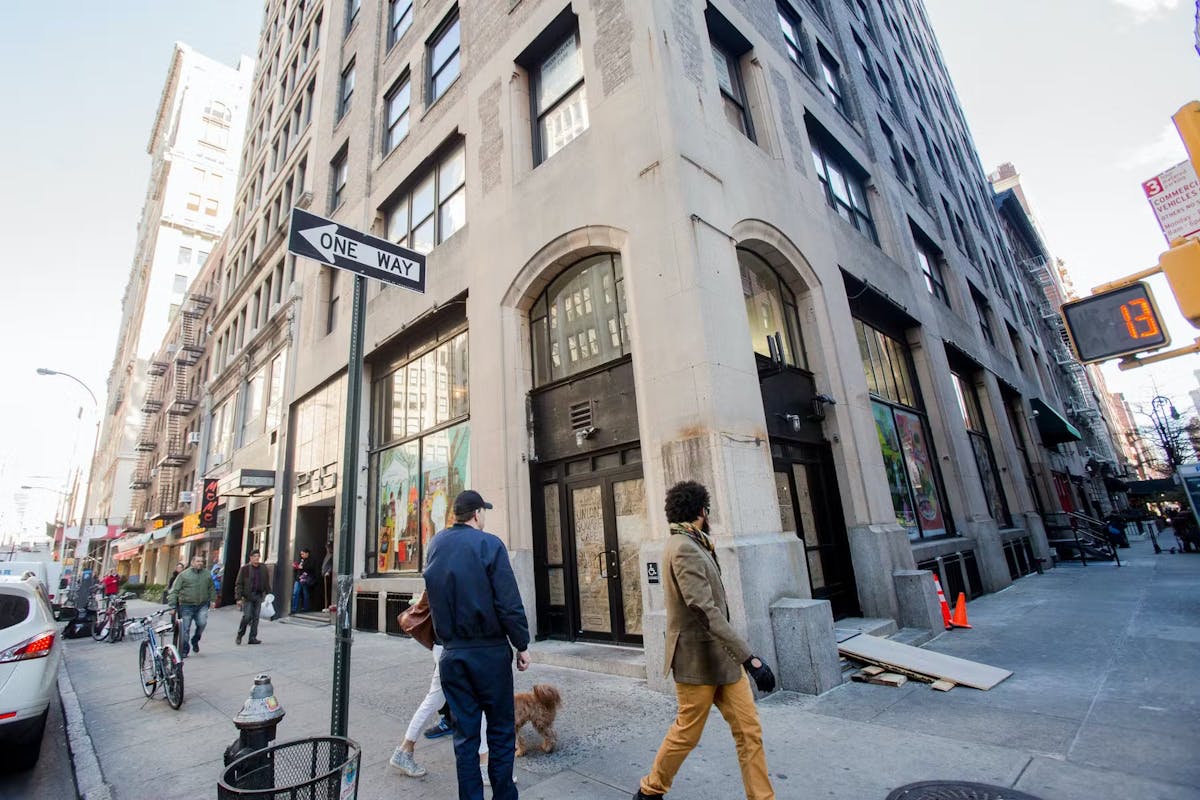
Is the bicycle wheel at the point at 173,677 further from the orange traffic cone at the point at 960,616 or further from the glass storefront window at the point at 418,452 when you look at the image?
the orange traffic cone at the point at 960,616

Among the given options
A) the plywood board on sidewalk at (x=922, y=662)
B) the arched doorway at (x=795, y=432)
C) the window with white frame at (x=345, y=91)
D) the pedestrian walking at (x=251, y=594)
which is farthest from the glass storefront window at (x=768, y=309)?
the window with white frame at (x=345, y=91)

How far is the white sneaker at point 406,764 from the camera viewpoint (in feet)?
13.4

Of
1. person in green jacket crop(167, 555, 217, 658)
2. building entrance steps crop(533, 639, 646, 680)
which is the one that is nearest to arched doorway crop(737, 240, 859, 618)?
building entrance steps crop(533, 639, 646, 680)

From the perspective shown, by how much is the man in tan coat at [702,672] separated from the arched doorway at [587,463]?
419 centimetres

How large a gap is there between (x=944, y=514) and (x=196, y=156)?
72527 mm

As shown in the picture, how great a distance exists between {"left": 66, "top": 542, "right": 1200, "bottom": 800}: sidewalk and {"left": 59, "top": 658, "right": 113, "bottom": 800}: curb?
11cm

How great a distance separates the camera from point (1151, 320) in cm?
490

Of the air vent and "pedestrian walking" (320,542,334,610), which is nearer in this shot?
the air vent

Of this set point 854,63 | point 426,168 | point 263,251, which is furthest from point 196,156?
point 854,63

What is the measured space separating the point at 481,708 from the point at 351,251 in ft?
10.5

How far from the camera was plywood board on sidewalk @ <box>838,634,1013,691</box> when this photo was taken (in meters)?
5.78

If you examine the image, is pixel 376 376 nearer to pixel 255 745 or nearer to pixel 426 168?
pixel 426 168

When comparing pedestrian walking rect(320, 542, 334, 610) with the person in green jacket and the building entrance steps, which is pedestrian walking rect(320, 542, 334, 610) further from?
the building entrance steps

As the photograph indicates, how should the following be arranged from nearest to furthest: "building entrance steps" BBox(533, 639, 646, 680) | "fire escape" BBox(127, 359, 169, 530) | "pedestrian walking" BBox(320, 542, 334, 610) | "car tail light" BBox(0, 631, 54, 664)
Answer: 1. "car tail light" BBox(0, 631, 54, 664)
2. "building entrance steps" BBox(533, 639, 646, 680)
3. "pedestrian walking" BBox(320, 542, 334, 610)
4. "fire escape" BBox(127, 359, 169, 530)
